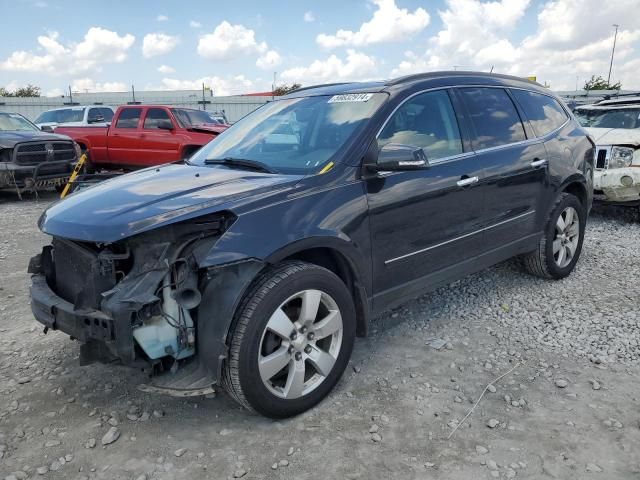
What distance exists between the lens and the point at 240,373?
8.32 ft

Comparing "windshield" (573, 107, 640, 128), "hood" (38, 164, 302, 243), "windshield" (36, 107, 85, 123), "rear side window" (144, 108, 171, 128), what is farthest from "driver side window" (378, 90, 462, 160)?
"windshield" (36, 107, 85, 123)

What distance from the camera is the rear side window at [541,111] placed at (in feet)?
14.5

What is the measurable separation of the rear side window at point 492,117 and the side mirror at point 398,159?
101 centimetres

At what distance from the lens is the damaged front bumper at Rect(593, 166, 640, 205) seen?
668 centimetres

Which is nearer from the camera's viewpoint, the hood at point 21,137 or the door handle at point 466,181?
the door handle at point 466,181

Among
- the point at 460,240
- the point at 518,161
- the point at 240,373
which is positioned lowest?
the point at 240,373

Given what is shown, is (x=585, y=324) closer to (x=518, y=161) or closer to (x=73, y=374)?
(x=518, y=161)

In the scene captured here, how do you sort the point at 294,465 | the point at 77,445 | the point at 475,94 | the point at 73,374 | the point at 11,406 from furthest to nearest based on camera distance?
the point at 475,94 < the point at 73,374 < the point at 11,406 < the point at 77,445 < the point at 294,465

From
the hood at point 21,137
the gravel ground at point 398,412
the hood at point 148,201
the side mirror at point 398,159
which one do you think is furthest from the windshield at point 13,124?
the side mirror at point 398,159

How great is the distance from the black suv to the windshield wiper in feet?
0.05

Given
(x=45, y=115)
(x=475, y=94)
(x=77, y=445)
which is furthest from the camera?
(x=45, y=115)

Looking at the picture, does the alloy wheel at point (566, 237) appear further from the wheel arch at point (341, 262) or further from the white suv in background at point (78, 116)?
the white suv in background at point (78, 116)

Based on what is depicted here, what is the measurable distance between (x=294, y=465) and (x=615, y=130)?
695 centimetres

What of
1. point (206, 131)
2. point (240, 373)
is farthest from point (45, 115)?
point (240, 373)
